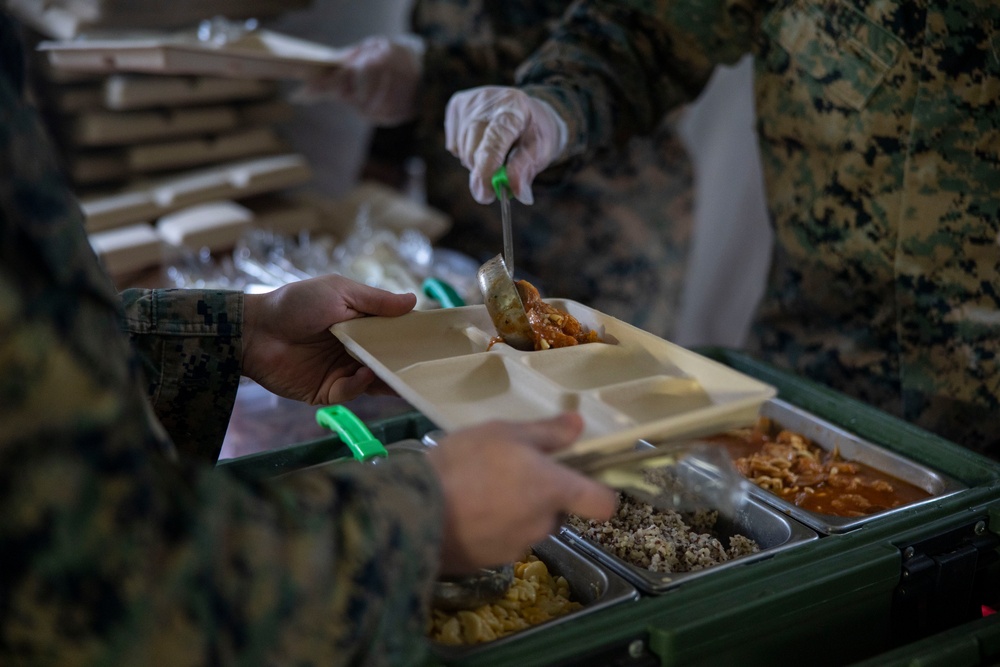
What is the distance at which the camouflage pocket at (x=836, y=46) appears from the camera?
5.93 ft

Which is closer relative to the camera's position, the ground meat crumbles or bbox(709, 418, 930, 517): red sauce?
the ground meat crumbles

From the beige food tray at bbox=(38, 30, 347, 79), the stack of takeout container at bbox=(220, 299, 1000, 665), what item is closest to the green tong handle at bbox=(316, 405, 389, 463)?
the stack of takeout container at bbox=(220, 299, 1000, 665)

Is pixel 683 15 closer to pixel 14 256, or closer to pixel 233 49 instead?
pixel 233 49

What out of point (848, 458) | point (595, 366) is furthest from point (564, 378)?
point (848, 458)

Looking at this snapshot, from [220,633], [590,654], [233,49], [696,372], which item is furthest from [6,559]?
[233,49]

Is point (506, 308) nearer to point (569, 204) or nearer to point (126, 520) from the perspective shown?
point (126, 520)

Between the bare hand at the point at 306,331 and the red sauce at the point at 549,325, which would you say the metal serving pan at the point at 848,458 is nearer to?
the red sauce at the point at 549,325

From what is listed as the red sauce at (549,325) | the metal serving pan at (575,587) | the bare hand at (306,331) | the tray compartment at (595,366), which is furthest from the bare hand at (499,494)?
the bare hand at (306,331)

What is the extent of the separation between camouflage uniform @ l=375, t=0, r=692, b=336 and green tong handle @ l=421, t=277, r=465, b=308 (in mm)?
1146

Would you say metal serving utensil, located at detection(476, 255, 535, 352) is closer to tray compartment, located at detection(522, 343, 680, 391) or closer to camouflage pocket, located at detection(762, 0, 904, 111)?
tray compartment, located at detection(522, 343, 680, 391)

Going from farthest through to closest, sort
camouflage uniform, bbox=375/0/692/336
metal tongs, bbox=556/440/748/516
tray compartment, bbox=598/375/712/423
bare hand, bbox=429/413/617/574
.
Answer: camouflage uniform, bbox=375/0/692/336
tray compartment, bbox=598/375/712/423
metal tongs, bbox=556/440/748/516
bare hand, bbox=429/413/617/574

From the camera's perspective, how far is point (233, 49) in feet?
8.16

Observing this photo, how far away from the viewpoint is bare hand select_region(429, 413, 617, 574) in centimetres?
89

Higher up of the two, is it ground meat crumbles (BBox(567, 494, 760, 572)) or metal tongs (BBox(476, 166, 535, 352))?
metal tongs (BBox(476, 166, 535, 352))
